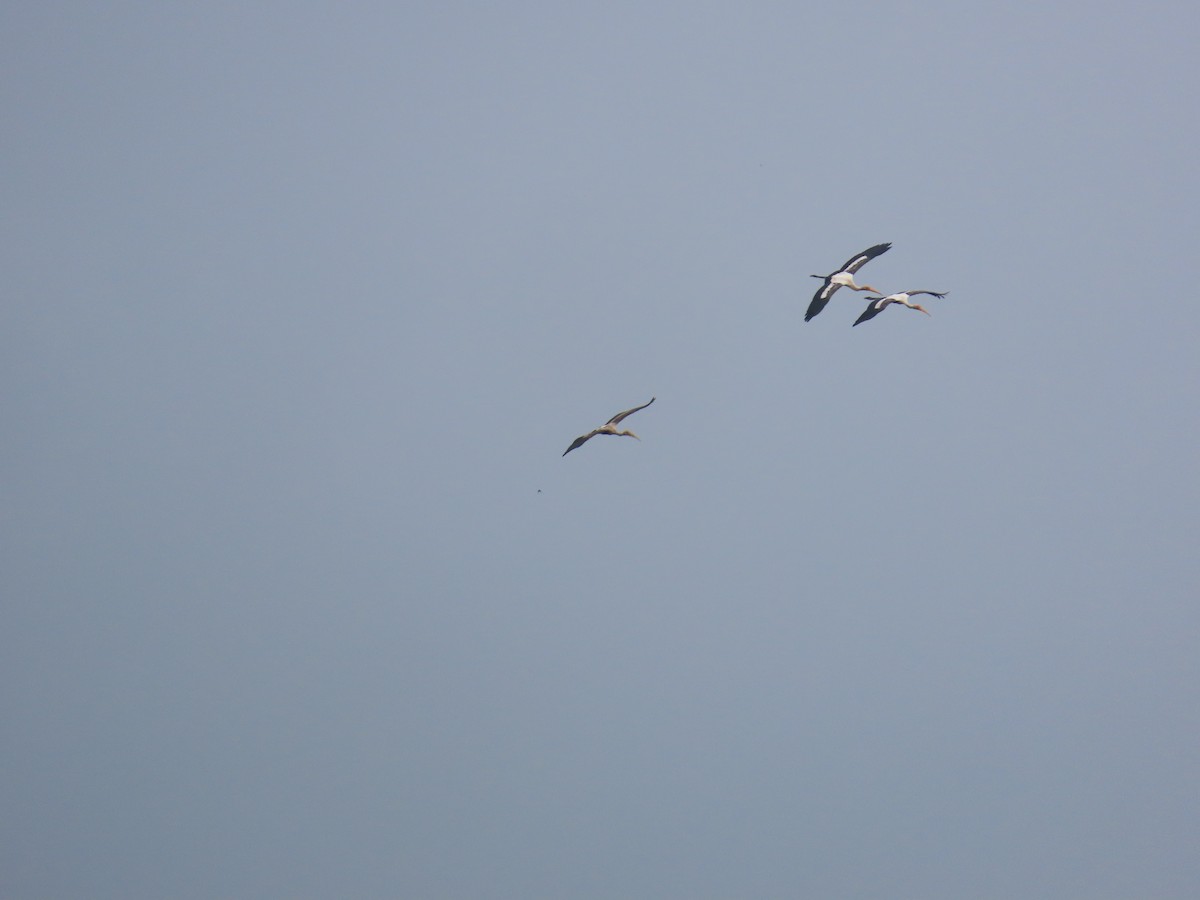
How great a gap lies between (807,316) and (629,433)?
8761mm

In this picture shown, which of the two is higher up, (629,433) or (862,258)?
(862,258)

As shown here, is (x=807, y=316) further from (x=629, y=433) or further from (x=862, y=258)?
(x=629, y=433)

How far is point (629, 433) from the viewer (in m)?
70.1

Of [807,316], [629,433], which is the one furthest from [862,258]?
[629,433]

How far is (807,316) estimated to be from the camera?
68125 millimetres

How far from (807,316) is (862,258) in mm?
3164

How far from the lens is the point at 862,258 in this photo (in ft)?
222

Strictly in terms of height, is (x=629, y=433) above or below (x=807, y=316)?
below

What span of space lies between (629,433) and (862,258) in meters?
11.9
